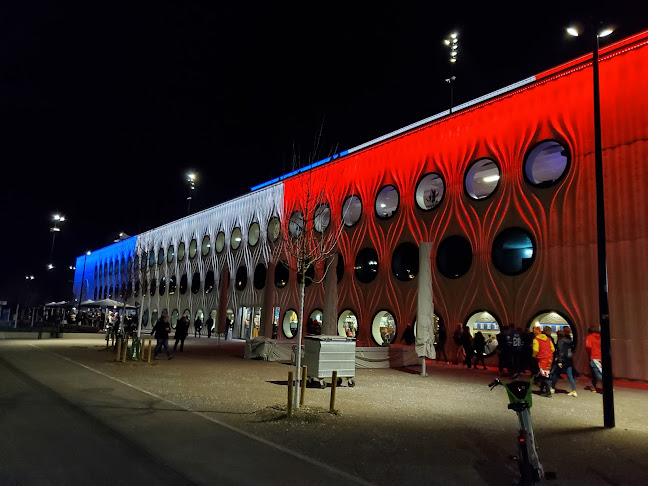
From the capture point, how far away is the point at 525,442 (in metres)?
5.20

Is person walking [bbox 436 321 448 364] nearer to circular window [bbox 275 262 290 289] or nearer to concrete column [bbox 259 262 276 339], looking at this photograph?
concrete column [bbox 259 262 276 339]

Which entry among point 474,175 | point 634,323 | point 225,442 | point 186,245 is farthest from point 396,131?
point 186,245

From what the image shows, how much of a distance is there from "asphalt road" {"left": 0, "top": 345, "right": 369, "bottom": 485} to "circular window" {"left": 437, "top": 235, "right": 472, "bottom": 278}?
14238 millimetres

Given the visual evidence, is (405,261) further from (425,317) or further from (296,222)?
(425,317)

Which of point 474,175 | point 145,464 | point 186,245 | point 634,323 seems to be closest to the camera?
point 145,464

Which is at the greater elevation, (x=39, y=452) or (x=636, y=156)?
(x=636, y=156)

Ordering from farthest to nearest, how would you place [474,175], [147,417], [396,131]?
[396,131], [474,175], [147,417]

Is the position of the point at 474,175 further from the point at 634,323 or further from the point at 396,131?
the point at 634,323

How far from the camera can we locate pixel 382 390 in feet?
40.3

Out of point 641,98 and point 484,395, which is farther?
point 641,98

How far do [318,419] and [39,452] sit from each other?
13.8 feet

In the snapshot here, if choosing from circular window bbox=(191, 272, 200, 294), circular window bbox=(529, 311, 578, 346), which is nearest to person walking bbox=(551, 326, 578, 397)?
circular window bbox=(529, 311, 578, 346)

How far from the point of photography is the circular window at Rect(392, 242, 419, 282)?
22.8m

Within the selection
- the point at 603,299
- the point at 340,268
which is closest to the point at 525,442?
the point at 603,299
